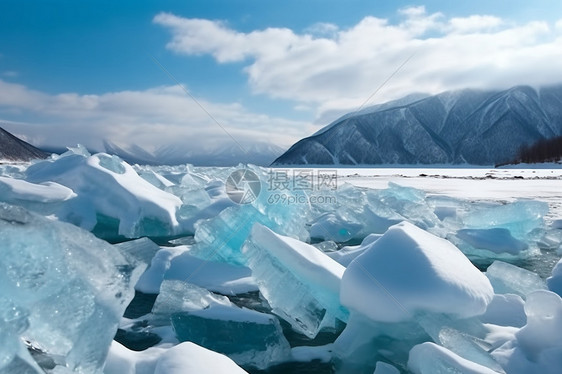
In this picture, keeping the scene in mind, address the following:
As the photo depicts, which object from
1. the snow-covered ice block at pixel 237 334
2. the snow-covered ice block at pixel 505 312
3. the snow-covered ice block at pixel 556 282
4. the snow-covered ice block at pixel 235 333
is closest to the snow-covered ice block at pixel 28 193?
the snow-covered ice block at pixel 235 333

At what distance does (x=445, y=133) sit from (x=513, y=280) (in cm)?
11634

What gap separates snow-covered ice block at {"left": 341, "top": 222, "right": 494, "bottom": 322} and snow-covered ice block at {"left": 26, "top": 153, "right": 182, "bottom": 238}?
11.8ft

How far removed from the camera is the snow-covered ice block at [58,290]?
133 cm

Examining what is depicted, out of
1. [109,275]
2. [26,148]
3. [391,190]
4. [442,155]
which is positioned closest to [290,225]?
[109,275]

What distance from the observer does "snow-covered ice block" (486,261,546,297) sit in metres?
2.79

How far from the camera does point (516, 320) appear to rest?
236 centimetres

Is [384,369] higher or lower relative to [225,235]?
lower

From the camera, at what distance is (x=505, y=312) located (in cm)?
242

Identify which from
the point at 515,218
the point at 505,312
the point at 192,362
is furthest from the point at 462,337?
the point at 515,218

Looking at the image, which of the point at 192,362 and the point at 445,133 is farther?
the point at 445,133

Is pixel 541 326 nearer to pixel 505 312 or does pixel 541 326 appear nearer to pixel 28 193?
pixel 505 312

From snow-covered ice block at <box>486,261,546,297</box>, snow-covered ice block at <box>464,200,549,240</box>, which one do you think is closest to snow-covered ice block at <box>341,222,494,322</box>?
snow-covered ice block at <box>486,261,546,297</box>

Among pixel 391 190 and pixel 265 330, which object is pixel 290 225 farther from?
pixel 391 190

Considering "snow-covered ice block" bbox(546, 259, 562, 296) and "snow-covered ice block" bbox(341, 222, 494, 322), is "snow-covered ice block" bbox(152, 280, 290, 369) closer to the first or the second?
"snow-covered ice block" bbox(341, 222, 494, 322)
